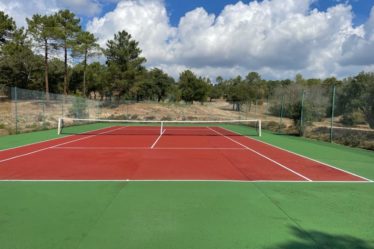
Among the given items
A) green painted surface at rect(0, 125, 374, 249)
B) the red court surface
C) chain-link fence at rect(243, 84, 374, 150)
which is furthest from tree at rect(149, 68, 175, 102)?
green painted surface at rect(0, 125, 374, 249)

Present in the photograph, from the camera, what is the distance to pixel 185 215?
5535 mm

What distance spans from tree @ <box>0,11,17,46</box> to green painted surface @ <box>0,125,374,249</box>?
151 feet

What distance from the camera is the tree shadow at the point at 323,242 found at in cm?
438

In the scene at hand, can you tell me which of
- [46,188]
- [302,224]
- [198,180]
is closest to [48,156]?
[46,188]

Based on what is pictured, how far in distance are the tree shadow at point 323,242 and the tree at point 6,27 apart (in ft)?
165

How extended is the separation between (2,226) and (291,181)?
587 cm

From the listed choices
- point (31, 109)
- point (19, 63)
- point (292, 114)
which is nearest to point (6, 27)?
point (19, 63)

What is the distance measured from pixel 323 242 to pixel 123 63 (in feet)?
160

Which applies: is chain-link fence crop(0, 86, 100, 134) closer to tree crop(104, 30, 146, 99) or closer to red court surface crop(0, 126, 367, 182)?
red court surface crop(0, 126, 367, 182)

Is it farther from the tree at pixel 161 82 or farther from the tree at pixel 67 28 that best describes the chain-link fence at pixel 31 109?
the tree at pixel 161 82

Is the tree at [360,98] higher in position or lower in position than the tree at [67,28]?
lower

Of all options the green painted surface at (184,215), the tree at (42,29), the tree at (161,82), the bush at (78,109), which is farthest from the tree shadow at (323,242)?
the tree at (161,82)

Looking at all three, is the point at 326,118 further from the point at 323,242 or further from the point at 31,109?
the point at 31,109

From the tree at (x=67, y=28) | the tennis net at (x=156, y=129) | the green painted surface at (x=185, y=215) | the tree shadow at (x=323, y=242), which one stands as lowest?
the tennis net at (x=156, y=129)
